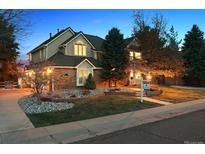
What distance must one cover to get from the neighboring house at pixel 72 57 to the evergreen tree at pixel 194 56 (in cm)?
813

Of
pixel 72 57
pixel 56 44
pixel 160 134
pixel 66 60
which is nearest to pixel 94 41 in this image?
pixel 56 44

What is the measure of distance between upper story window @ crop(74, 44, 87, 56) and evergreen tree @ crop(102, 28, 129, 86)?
2.57 meters

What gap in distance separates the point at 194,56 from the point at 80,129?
87.9 feet

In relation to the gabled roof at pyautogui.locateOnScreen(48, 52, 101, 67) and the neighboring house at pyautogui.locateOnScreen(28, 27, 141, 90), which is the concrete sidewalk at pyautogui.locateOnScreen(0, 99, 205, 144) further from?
the gabled roof at pyautogui.locateOnScreen(48, 52, 101, 67)

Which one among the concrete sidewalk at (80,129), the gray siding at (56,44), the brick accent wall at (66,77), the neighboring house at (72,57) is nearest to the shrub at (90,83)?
the neighboring house at (72,57)

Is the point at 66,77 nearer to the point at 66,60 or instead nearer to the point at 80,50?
the point at 66,60

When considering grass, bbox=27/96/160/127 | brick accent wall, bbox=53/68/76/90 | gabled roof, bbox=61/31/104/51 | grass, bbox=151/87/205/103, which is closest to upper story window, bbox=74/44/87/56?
gabled roof, bbox=61/31/104/51

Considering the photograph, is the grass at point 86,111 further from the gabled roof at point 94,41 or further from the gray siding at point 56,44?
the gabled roof at point 94,41

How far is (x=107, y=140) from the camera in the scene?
21.7 ft

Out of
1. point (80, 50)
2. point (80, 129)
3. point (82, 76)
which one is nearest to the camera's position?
point (80, 129)

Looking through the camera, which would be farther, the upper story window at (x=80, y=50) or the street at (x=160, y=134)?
the upper story window at (x=80, y=50)

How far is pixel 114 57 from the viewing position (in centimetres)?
2438

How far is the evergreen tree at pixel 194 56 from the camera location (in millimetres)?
30078

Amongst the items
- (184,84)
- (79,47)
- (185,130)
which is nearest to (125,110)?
(185,130)
